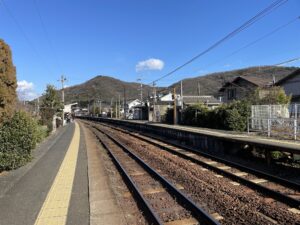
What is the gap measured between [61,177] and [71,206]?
12.4 feet

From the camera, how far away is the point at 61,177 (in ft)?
39.2

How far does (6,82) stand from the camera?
1566 cm

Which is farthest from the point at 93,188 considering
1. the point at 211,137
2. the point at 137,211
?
the point at 211,137

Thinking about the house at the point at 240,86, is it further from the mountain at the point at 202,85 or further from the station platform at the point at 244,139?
the station platform at the point at 244,139

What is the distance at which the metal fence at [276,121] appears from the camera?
72.1 feet

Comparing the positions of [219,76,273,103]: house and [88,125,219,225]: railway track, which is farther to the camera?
[219,76,273,103]: house

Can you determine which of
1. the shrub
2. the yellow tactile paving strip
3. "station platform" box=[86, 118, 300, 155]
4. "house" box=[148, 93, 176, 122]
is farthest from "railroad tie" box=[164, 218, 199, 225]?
"house" box=[148, 93, 176, 122]

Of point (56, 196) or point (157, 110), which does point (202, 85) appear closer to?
point (157, 110)

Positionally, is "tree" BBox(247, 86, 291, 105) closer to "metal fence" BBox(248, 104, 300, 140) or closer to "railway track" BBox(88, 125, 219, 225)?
"metal fence" BBox(248, 104, 300, 140)

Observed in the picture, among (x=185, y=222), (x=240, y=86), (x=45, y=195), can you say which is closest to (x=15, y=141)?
(x=45, y=195)

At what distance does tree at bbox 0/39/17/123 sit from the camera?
14.8m

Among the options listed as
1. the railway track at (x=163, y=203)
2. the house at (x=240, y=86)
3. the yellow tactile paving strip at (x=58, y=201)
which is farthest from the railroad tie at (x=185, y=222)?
the house at (x=240, y=86)

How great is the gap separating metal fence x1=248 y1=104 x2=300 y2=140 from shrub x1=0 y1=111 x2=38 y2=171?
45.8 feet

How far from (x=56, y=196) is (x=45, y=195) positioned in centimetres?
33
